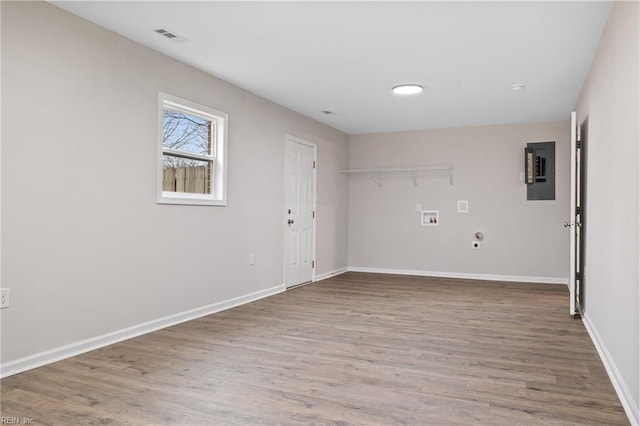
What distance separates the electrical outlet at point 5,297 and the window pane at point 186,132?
174cm

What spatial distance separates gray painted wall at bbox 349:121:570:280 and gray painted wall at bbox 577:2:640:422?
2995 millimetres

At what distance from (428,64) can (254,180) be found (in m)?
2.24

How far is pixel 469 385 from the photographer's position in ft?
8.90

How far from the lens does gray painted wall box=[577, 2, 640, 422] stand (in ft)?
7.66

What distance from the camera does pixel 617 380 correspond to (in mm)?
2645

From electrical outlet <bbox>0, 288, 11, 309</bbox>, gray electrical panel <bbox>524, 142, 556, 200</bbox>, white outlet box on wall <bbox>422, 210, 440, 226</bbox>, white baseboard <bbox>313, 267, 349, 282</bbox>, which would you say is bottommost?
white baseboard <bbox>313, 267, 349, 282</bbox>

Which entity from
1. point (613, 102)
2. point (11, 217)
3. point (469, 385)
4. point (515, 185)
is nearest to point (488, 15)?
point (613, 102)

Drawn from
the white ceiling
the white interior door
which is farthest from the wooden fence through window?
the white interior door

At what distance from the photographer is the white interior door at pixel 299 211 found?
19.8 feet

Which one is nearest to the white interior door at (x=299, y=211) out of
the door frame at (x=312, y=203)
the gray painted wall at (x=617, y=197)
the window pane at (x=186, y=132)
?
the door frame at (x=312, y=203)

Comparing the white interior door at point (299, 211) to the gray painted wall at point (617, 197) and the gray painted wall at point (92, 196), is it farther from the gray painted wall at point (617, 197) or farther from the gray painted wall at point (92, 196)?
the gray painted wall at point (617, 197)

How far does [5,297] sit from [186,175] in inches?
74.9

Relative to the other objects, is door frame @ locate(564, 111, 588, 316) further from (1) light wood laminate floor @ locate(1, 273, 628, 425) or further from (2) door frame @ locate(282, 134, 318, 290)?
(2) door frame @ locate(282, 134, 318, 290)

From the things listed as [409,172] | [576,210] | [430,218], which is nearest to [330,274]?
[430,218]
